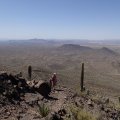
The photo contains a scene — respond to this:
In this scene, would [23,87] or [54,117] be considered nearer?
[54,117]

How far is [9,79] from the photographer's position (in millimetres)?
13797

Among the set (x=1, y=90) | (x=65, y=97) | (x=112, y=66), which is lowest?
(x=112, y=66)

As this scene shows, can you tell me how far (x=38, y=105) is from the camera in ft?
39.4

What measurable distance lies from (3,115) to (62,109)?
2.43 metres

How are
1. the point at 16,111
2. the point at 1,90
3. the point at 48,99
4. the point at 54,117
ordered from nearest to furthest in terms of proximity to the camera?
the point at 54,117 → the point at 16,111 → the point at 1,90 → the point at 48,99

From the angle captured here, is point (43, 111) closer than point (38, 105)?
Yes

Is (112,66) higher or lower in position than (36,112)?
lower

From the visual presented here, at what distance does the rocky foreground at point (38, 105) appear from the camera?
33.7 ft

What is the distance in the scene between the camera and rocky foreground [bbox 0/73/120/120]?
1027 centimetres

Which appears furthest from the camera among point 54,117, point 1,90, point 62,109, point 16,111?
point 1,90

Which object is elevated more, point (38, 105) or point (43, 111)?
point (43, 111)

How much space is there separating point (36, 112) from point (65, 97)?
13.2 ft

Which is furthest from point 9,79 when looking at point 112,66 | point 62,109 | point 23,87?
point 112,66

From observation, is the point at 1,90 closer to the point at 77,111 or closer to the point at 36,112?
the point at 36,112
